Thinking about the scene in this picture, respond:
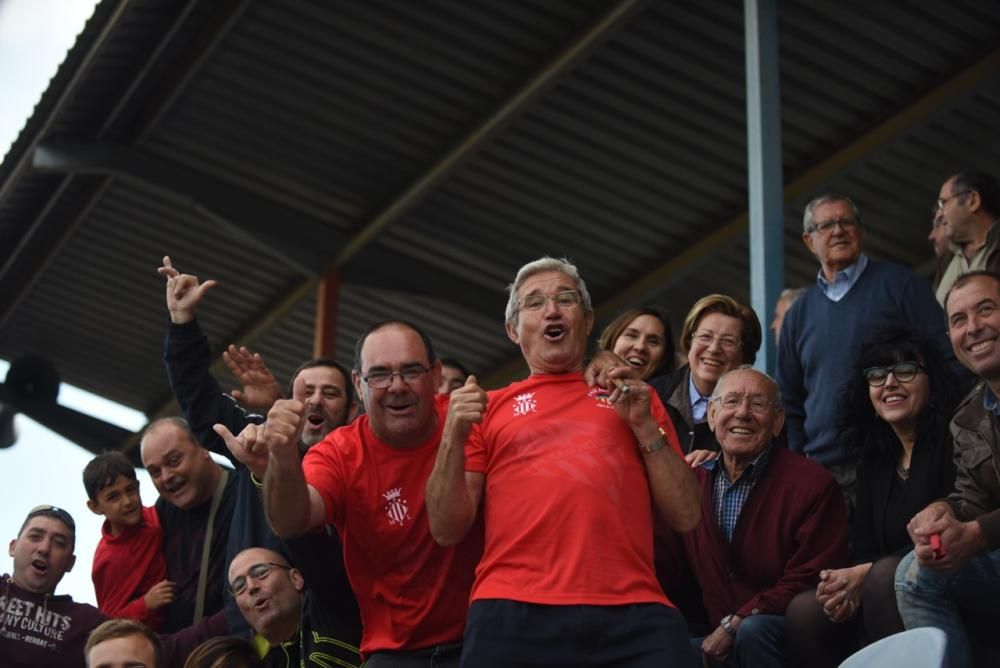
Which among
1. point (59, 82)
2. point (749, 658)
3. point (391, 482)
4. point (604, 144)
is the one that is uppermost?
point (59, 82)

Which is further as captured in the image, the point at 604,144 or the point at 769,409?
the point at 604,144

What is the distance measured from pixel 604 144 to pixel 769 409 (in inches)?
270

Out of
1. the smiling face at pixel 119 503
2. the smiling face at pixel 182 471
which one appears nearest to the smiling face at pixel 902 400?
the smiling face at pixel 182 471

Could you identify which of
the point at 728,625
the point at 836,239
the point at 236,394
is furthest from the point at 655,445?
the point at 836,239

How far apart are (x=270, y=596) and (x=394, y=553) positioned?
0.89m

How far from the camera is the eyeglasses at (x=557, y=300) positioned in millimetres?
3703

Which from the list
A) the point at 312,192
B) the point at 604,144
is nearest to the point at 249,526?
the point at 604,144

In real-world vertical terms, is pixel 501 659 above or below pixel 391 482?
below

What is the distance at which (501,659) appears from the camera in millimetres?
3256

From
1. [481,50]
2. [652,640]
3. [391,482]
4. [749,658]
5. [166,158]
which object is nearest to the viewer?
[652,640]

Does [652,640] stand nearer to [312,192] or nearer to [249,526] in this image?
[249,526]

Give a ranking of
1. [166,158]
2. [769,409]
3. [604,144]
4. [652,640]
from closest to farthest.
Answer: [652,640], [769,409], [604,144], [166,158]

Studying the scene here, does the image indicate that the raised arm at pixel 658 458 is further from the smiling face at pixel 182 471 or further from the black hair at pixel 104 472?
the black hair at pixel 104 472

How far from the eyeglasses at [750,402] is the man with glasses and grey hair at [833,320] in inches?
25.2
